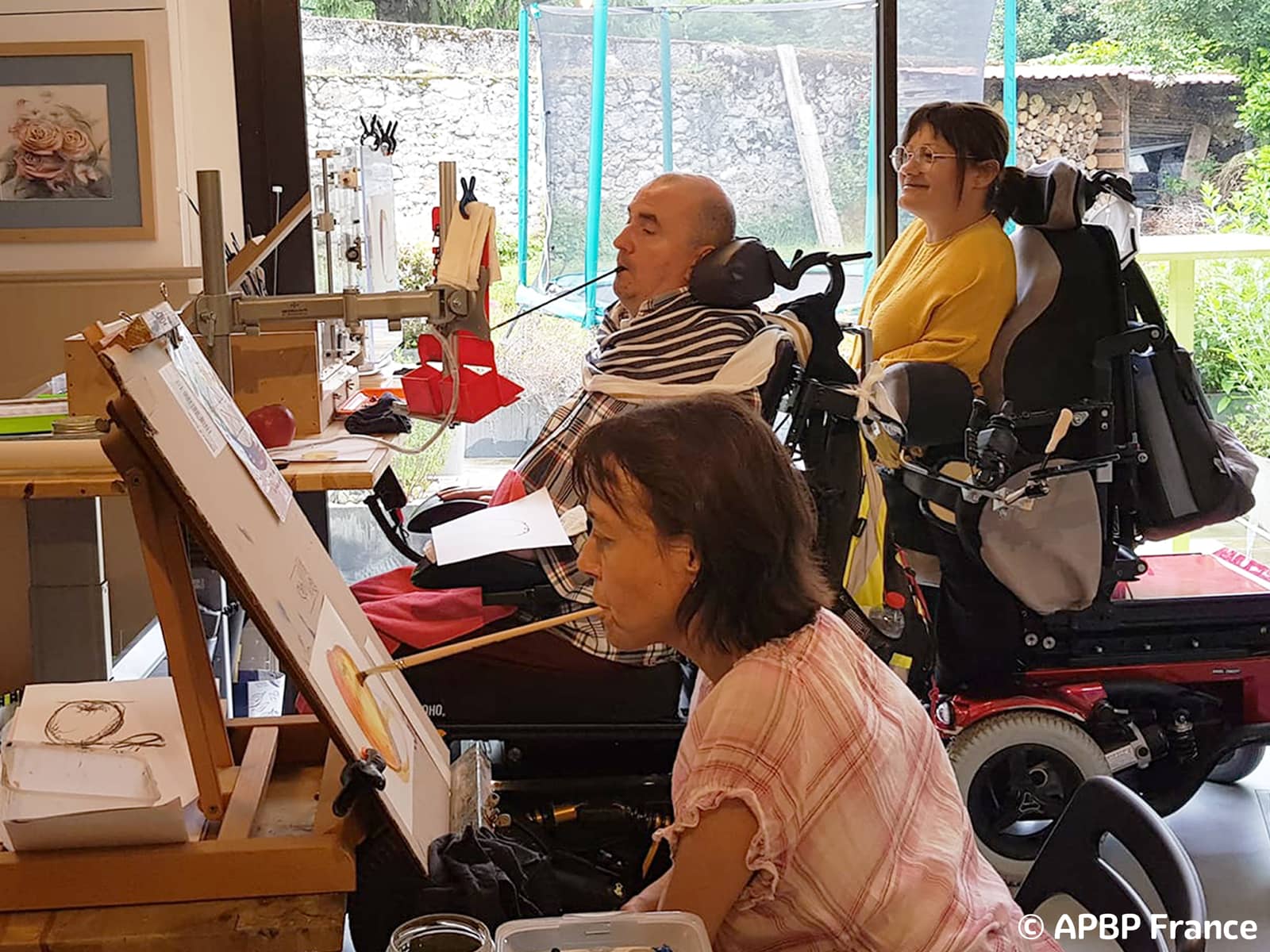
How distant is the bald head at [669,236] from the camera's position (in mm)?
2725

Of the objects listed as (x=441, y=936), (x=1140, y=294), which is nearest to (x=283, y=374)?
(x=1140, y=294)

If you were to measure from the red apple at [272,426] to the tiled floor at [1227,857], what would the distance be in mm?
1693

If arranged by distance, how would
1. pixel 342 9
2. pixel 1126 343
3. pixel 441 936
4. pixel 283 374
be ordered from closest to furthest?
pixel 441 936, pixel 1126 343, pixel 283 374, pixel 342 9

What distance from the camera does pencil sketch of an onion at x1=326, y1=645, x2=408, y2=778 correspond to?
4.58 ft

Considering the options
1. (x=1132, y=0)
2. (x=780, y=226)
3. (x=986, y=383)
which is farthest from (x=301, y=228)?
(x=1132, y=0)

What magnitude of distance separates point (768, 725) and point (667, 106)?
2.94 metres

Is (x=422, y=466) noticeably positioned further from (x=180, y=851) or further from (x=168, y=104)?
(x=180, y=851)

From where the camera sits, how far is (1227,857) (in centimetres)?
286

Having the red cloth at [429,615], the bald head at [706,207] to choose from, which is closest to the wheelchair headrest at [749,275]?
the bald head at [706,207]

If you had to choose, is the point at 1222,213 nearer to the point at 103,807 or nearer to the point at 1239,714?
the point at 1239,714

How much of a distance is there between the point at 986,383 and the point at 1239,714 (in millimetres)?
851

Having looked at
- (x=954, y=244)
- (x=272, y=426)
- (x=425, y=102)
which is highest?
(x=425, y=102)

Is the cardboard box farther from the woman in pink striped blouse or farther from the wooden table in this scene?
the woman in pink striped blouse

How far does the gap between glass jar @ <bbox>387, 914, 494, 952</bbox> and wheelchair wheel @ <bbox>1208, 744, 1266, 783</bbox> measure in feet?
8.12
